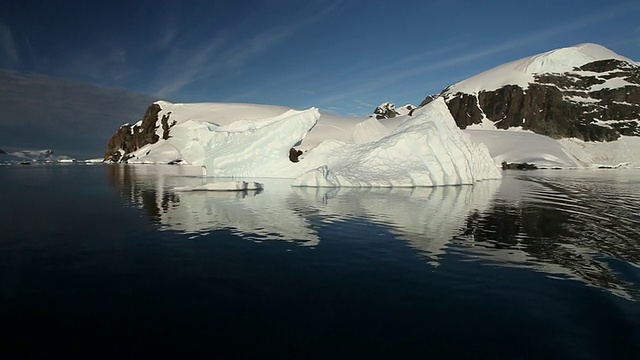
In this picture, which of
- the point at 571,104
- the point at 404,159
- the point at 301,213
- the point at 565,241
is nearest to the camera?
the point at 565,241

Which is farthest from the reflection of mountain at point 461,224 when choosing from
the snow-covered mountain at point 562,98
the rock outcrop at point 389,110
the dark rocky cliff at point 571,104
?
the rock outcrop at point 389,110

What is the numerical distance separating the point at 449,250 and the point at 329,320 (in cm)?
517

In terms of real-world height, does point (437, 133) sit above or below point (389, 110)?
below

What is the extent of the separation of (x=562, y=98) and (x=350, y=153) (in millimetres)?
123189

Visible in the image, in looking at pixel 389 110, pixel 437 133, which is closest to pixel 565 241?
pixel 437 133

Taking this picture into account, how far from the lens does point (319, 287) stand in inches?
274

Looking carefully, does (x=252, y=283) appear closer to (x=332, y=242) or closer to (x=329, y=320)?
(x=329, y=320)

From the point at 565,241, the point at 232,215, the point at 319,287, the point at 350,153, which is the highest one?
the point at 350,153

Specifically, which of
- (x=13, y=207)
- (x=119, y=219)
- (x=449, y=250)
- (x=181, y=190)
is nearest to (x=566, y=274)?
(x=449, y=250)

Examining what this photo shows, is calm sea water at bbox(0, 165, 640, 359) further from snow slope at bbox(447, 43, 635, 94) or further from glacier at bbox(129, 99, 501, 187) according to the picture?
snow slope at bbox(447, 43, 635, 94)

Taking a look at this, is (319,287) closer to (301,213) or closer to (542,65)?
(301,213)

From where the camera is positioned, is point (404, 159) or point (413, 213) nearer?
point (413, 213)

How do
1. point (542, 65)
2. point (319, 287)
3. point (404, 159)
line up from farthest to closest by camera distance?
point (542, 65) < point (404, 159) < point (319, 287)

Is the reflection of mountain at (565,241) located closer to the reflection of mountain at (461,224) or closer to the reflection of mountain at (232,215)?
the reflection of mountain at (461,224)
